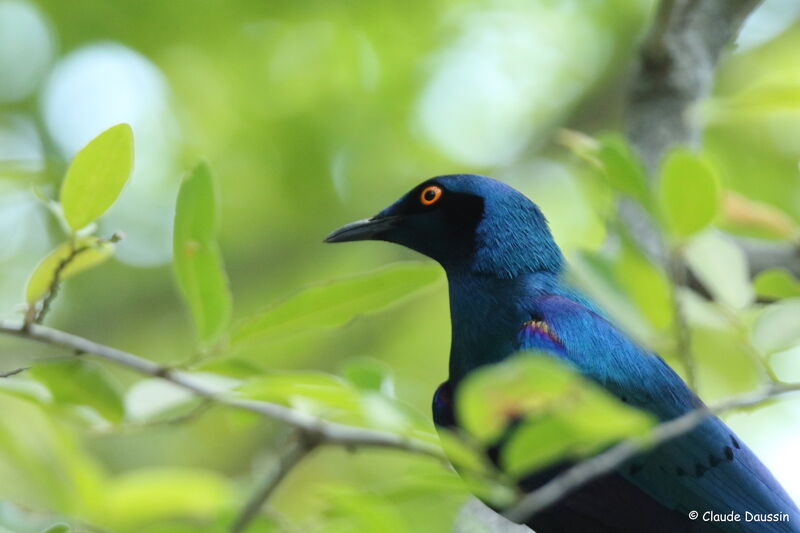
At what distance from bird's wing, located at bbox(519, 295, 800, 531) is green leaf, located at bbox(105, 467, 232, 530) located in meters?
1.19

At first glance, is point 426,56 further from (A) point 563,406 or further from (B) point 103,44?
(A) point 563,406

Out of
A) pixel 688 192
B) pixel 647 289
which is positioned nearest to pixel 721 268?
pixel 647 289

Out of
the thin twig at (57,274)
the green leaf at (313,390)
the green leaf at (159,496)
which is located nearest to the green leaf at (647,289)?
the green leaf at (313,390)

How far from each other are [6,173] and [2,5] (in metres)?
5.10

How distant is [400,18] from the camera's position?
715 cm

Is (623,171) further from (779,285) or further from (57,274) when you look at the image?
(57,274)

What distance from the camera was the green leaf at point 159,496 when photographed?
327 cm

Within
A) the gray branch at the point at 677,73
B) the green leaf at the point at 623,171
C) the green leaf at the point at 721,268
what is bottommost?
the green leaf at the point at 721,268

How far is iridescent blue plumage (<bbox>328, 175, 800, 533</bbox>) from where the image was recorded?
9.61ft

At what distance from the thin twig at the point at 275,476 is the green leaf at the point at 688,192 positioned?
1225 millimetres

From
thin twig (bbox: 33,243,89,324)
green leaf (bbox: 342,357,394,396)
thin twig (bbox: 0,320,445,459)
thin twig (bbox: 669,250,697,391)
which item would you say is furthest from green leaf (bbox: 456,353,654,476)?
thin twig (bbox: 33,243,89,324)

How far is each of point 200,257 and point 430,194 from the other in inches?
53.7

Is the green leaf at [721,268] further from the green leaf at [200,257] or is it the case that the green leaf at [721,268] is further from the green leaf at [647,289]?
the green leaf at [200,257]

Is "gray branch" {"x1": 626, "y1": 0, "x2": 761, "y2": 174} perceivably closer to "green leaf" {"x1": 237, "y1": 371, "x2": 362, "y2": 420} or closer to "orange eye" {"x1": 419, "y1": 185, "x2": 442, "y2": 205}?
"orange eye" {"x1": 419, "y1": 185, "x2": 442, "y2": 205}
